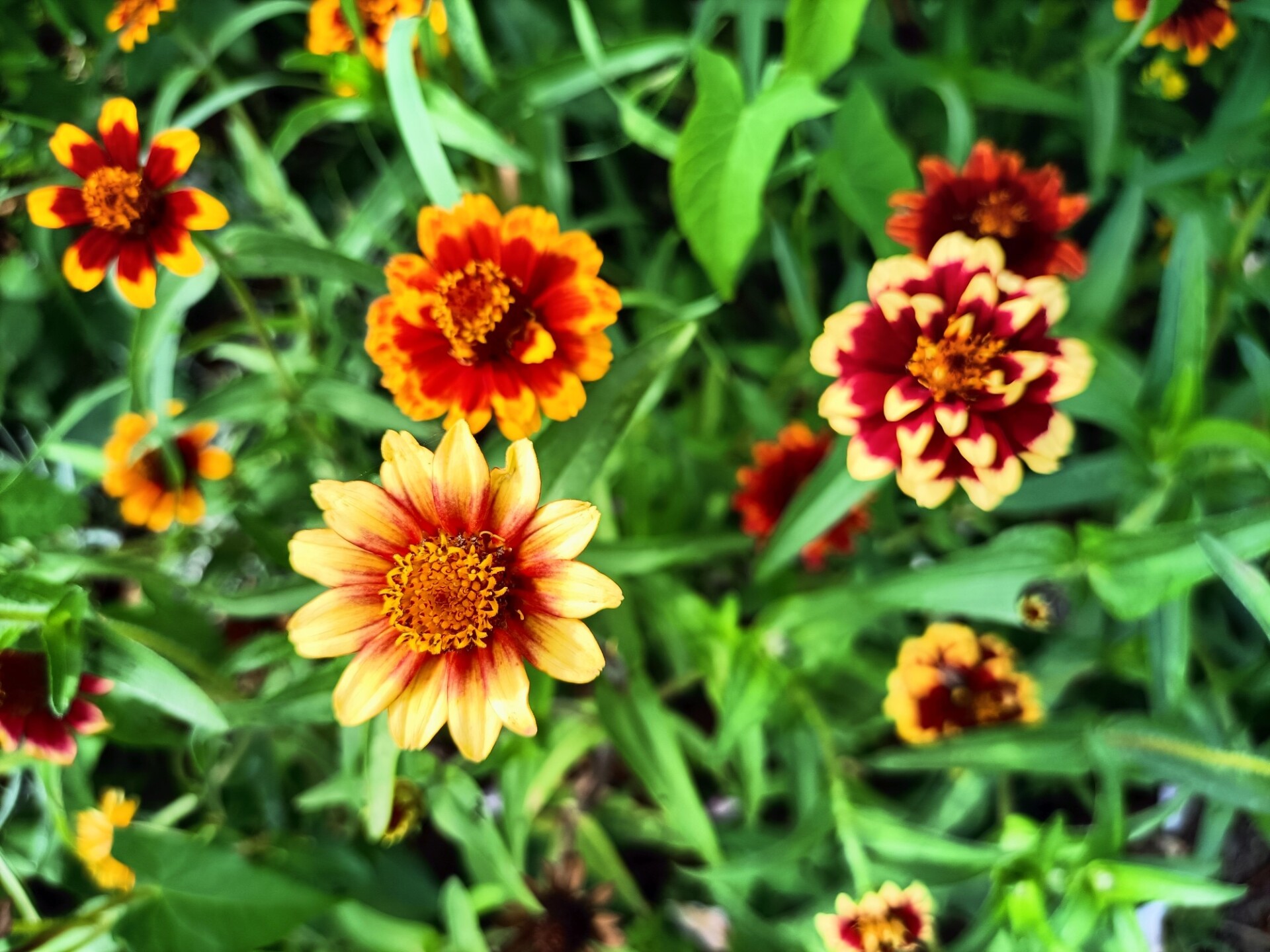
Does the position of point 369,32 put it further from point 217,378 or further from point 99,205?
point 217,378

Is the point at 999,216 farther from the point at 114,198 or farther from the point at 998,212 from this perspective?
the point at 114,198

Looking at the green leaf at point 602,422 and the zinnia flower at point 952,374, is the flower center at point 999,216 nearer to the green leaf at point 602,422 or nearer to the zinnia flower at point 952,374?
the zinnia flower at point 952,374

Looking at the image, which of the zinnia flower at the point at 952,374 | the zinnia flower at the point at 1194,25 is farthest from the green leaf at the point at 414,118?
the zinnia flower at the point at 1194,25

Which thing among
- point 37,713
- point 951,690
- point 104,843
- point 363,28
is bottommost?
point 951,690

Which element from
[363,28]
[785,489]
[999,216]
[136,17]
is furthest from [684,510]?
[136,17]

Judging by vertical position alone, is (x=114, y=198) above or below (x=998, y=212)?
above

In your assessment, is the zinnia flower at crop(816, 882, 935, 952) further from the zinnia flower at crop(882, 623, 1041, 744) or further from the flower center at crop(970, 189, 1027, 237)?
the flower center at crop(970, 189, 1027, 237)

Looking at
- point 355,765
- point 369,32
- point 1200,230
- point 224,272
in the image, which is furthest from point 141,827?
point 1200,230
